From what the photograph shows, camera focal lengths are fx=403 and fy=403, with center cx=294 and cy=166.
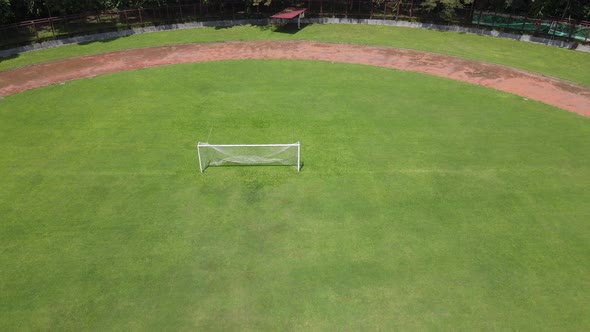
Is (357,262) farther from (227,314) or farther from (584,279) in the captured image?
(584,279)

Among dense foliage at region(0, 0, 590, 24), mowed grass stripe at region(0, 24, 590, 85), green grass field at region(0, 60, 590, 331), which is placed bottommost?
green grass field at region(0, 60, 590, 331)

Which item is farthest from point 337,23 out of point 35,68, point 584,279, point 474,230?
point 584,279

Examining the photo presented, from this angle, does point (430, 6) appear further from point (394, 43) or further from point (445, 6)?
point (394, 43)

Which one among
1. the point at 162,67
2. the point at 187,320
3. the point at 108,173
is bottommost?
the point at 187,320

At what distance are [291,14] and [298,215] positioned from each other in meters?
24.6

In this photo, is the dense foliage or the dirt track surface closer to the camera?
the dirt track surface

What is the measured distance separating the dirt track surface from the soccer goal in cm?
1296

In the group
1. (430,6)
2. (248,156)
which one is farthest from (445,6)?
(248,156)

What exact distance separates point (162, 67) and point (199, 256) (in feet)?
61.1

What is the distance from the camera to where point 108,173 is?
17422mm

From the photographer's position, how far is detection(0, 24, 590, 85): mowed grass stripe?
92.7 ft

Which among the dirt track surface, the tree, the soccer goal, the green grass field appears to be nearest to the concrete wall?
the tree

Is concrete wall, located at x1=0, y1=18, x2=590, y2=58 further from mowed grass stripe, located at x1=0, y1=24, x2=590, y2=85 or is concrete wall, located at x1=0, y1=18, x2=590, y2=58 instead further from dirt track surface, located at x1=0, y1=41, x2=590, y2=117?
dirt track surface, located at x1=0, y1=41, x2=590, y2=117

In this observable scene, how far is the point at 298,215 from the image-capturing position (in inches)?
603
